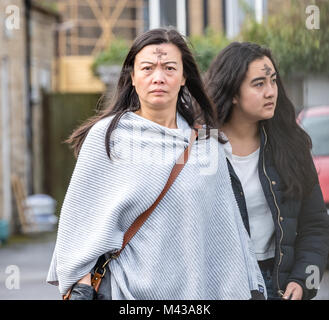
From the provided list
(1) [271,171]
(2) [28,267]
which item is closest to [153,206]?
(1) [271,171]

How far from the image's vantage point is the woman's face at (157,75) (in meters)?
2.52

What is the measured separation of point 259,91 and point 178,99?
0.29m

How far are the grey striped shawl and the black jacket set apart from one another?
216 mm

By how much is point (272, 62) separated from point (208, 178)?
562mm

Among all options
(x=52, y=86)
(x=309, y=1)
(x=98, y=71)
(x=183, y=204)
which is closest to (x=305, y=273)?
(x=183, y=204)

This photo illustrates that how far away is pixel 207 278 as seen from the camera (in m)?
2.54

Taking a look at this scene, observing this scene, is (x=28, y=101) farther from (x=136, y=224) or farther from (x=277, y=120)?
(x=136, y=224)

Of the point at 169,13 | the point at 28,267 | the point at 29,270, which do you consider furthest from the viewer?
the point at 28,267

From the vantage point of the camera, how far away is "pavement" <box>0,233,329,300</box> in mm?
3301

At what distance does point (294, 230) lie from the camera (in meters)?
2.76

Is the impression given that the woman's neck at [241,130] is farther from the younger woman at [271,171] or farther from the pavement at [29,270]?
→ the pavement at [29,270]

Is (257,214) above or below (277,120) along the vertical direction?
below

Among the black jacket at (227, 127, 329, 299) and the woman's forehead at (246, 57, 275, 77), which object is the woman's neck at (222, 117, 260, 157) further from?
the woman's forehead at (246, 57, 275, 77)
